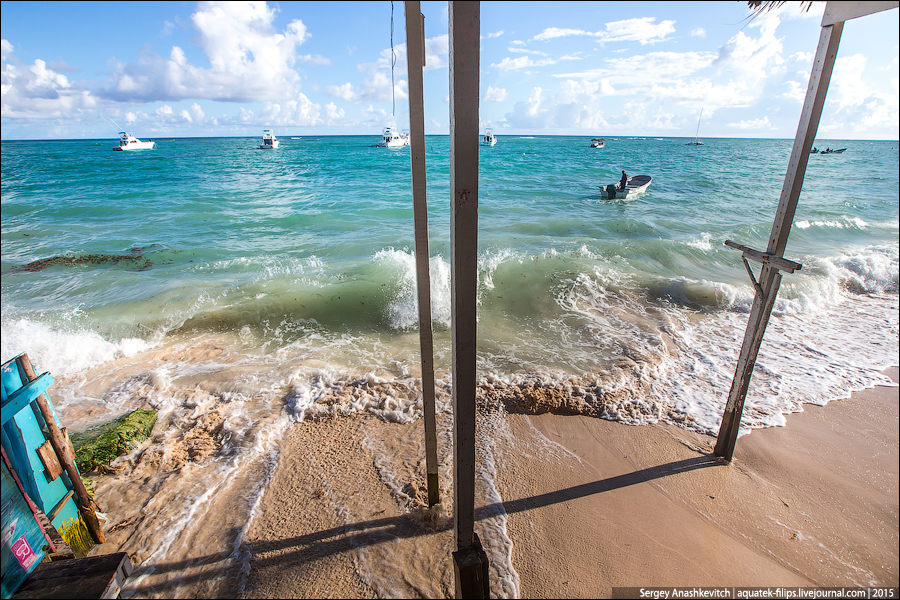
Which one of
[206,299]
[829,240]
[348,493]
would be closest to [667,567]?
[348,493]

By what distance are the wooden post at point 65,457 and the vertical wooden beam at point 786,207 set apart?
5341mm

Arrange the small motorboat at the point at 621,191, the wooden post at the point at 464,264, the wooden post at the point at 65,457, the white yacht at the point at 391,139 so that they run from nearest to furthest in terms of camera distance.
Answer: the wooden post at the point at 464,264
the wooden post at the point at 65,457
the small motorboat at the point at 621,191
the white yacht at the point at 391,139

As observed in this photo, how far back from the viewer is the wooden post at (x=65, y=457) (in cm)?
260

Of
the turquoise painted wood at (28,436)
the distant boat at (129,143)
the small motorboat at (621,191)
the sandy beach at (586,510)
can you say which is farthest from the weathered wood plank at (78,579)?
the distant boat at (129,143)

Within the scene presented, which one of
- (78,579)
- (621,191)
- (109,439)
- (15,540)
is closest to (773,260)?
(78,579)

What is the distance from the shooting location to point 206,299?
357 inches

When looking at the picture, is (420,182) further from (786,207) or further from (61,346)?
(61,346)

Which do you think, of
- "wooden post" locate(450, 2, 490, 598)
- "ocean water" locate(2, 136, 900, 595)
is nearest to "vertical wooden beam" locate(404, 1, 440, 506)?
"wooden post" locate(450, 2, 490, 598)

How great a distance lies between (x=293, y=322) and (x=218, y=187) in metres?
21.6

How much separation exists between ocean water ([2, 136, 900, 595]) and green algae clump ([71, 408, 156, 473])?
0.65 feet

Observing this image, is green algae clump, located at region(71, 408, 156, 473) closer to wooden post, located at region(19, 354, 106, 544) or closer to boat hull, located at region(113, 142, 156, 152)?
wooden post, located at region(19, 354, 106, 544)

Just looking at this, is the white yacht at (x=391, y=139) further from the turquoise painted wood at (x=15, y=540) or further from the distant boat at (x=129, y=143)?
the turquoise painted wood at (x=15, y=540)

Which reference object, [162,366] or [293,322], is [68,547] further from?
[293,322]

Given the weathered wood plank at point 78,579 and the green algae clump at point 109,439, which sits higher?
the weathered wood plank at point 78,579
